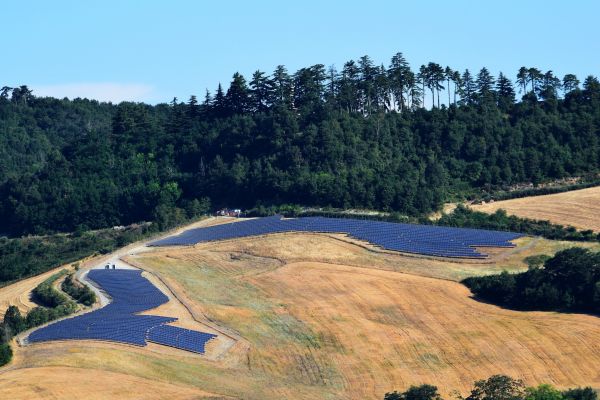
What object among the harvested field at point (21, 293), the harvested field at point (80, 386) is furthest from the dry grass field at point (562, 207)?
the harvested field at point (80, 386)

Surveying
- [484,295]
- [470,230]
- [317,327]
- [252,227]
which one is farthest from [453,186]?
[317,327]

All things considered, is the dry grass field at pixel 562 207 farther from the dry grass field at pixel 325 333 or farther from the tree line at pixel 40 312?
the tree line at pixel 40 312

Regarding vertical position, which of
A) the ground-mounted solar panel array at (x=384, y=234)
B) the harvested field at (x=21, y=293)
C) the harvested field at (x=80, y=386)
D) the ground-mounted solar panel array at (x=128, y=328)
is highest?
the ground-mounted solar panel array at (x=384, y=234)

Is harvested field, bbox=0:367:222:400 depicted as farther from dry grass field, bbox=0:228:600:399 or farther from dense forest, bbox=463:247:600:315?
dense forest, bbox=463:247:600:315

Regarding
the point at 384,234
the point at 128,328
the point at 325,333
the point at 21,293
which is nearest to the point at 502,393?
the point at 325,333

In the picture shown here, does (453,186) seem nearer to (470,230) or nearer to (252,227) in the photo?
(470,230)

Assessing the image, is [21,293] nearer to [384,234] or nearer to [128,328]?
[128,328]
